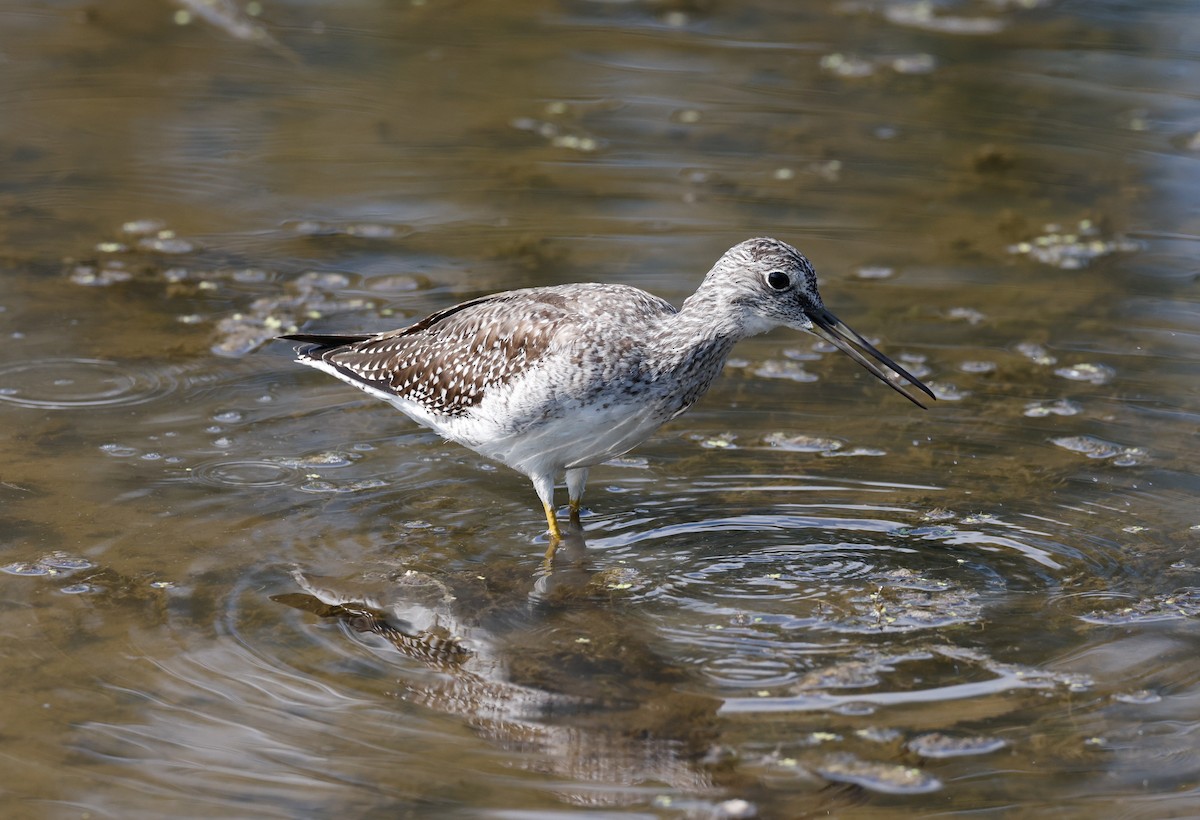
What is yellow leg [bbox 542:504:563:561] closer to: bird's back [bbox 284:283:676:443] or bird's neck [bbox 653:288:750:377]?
bird's back [bbox 284:283:676:443]

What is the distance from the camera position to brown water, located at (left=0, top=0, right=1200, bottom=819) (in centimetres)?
626

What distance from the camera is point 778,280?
25.0 feet

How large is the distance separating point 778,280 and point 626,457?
80.7 inches

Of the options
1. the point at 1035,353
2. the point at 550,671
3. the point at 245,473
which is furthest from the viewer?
the point at 1035,353

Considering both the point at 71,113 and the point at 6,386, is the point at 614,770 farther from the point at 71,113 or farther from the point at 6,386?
the point at 71,113

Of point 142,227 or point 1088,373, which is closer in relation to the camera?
point 1088,373

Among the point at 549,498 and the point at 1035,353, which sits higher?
the point at 1035,353

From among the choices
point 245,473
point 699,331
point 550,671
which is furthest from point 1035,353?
point 245,473

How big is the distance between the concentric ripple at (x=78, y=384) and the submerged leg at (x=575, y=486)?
2892mm

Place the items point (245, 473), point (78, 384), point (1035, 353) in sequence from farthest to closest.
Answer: point (1035, 353), point (78, 384), point (245, 473)

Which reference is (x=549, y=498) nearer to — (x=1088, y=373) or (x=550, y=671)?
(x=550, y=671)

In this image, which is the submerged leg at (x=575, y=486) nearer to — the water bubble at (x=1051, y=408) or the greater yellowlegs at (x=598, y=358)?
the greater yellowlegs at (x=598, y=358)

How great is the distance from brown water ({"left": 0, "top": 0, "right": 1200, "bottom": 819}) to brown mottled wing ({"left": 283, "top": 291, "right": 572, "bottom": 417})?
0.61 metres

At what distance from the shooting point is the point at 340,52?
14844mm
